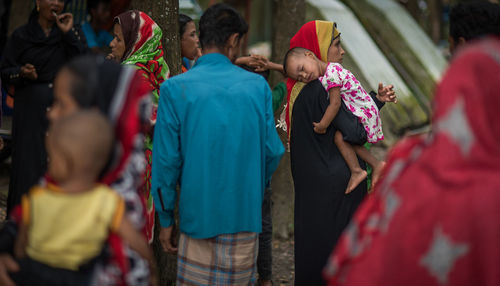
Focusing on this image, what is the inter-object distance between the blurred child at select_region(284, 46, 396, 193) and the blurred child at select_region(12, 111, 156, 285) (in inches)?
70.4

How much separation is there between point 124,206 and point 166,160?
3.02 feet

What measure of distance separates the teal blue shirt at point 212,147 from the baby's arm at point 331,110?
21.9 inches

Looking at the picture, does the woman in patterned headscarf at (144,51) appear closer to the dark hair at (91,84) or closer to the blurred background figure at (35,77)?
the blurred background figure at (35,77)

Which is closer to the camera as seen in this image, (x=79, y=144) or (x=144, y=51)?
(x=79, y=144)

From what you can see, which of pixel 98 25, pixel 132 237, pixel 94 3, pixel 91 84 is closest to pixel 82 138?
pixel 91 84

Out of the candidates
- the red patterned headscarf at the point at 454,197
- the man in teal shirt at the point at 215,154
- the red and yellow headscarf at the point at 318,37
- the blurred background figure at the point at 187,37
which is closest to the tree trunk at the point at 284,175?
the blurred background figure at the point at 187,37

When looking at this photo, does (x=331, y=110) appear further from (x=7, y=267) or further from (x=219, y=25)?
(x=7, y=267)

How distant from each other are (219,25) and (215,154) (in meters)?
0.70

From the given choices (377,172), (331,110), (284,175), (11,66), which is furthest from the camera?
(284,175)

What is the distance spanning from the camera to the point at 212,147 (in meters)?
3.06

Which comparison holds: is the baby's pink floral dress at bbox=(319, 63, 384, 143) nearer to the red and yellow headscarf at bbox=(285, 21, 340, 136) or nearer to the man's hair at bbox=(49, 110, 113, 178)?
the red and yellow headscarf at bbox=(285, 21, 340, 136)

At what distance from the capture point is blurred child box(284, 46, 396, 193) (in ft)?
11.9

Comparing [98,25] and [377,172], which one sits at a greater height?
[377,172]

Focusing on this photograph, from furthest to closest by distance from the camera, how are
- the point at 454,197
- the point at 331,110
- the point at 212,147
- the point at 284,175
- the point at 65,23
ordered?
the point at 284,175 < the point at 65,23 < the point at 331,110 < the point at 212,147 < the point at 454,197
